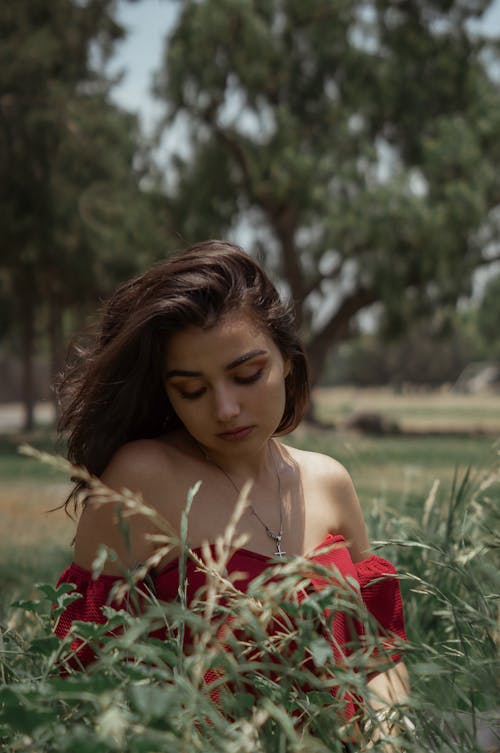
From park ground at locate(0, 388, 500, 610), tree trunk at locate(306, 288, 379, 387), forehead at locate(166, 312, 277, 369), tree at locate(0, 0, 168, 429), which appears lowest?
park ground at locate(0, 388, 500, 610)

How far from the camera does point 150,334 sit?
5.75 ft

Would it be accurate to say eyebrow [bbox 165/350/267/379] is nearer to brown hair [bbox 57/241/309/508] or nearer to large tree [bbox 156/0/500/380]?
brown hair [bbox 57/241/309/508]

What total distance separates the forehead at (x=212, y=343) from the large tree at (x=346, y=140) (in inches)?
615

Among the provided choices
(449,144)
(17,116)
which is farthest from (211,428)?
(449,144)

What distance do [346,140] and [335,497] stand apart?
17.4m

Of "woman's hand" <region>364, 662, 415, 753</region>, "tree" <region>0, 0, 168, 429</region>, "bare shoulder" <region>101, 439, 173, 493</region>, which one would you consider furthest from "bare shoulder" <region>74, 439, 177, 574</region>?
"tree" <region>0, 0, 168, 429</region>

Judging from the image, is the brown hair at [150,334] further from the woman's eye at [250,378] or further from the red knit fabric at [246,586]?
the red knit fabric at [246,586]

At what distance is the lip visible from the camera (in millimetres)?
1739

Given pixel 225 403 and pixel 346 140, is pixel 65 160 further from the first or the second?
pixel 225 403

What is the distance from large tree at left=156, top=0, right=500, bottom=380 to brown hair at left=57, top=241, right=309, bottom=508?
50.5 feet

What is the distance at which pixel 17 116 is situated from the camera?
44.1 feet

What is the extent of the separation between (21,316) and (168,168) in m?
5.14

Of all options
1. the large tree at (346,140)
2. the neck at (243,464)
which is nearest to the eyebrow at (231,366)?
the neck at (243,464)

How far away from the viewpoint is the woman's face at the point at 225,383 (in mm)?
1691
